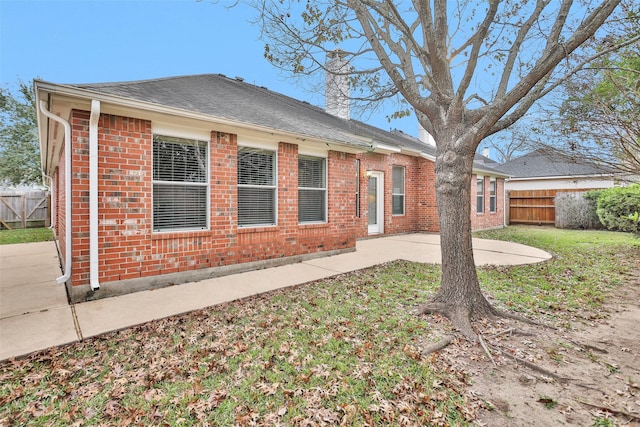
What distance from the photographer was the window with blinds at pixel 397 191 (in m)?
12.4

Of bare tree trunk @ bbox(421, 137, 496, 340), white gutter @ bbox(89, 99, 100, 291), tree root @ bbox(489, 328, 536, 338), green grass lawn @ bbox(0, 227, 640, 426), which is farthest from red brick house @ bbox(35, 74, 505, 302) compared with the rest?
tree root @ bbox(489, 328, 536, 338)

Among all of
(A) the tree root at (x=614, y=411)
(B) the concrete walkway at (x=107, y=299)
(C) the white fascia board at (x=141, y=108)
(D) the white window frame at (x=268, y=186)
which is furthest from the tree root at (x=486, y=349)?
(C) the white fascia board at (x=141, y=108)

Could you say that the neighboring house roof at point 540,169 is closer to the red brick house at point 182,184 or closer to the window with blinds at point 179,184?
the red brick house at point 182,184

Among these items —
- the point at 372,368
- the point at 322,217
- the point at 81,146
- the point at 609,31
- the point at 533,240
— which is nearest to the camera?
the point at 372,368

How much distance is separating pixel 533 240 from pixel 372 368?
11029 mm

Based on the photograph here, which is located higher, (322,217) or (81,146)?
(81,146)

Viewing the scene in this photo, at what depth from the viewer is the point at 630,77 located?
5.59 m

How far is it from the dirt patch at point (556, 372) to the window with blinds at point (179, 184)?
4.59 metres

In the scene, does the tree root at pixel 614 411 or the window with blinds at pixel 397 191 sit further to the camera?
the window with blinds at pixel 397 191

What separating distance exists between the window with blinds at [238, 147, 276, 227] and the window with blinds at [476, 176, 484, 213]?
11.9 metres

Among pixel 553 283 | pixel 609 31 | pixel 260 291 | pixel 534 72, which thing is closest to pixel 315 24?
pixel 534 72

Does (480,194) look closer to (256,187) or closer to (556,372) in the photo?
(256,187)

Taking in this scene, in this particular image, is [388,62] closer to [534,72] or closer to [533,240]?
[534,72]

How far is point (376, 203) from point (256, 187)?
6.35 metres
